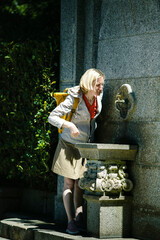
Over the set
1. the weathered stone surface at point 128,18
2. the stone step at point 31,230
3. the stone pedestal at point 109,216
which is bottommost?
the stone step at point 31,230

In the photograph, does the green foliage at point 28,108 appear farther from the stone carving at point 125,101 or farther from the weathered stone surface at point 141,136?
the stone carving at point 125,101

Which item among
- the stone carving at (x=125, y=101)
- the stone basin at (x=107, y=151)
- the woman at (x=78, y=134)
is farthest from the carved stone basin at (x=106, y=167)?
the stone carving at (x=125, y=101)

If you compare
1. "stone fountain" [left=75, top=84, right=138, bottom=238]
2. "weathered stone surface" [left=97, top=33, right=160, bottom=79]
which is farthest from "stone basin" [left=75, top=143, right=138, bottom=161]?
"weathered stone surface" [left=97, top=33, right=160, bottom=79]

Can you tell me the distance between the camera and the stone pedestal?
584 cm

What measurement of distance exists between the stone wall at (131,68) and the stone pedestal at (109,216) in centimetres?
10

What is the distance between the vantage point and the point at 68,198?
6.30 m

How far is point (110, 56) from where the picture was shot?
641cm

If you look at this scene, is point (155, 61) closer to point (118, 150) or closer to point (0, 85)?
point (118, 150)

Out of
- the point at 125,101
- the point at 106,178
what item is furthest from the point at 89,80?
the point at 106,178

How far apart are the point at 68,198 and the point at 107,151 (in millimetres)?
896

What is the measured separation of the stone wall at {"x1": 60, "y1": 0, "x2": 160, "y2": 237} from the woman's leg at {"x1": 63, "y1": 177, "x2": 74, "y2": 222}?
0.68 metres

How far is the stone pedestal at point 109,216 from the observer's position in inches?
230

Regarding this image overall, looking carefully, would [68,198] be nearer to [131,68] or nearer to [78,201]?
[78,201]

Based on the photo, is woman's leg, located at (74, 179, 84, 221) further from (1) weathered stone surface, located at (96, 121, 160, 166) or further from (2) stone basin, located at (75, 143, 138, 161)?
(1) weathered stone surface, located at (96, 121, 160, 166)
